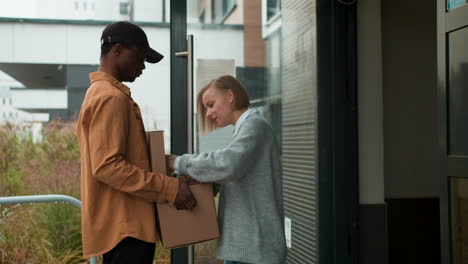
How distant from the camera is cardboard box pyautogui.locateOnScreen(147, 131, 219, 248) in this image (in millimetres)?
2154

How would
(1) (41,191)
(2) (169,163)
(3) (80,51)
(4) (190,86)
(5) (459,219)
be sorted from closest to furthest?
(2) (169,163)
(5) (459,219)
(4) (190,86)
(1) (41,191)
(3) (80,51)

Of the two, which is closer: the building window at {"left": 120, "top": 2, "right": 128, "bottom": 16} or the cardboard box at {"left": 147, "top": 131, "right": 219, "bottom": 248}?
the cardboard box at {"left": 147, "top": 131, "right": 219, "bottom": 248}

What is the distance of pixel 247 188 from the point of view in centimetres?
228

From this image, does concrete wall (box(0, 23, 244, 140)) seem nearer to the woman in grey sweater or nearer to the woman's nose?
the woman's nose

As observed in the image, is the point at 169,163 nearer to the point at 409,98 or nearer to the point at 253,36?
the point at 253,36

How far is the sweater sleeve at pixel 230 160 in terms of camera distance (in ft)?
7.24

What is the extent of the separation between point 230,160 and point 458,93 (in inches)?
39.2

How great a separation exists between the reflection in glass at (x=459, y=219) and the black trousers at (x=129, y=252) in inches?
50.7

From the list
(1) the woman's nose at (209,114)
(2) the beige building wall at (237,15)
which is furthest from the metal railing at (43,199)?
(2) the beige building wall at (237,15)

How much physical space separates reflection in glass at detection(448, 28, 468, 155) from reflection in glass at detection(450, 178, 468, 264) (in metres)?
0.14

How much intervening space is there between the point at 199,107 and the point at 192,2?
129cm

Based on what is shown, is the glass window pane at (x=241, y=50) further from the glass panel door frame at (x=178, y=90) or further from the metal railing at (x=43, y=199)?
the metal railing at (x=43, y=199)

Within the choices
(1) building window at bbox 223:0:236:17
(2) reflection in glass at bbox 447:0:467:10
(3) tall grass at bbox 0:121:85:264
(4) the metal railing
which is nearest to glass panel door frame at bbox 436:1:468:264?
(2) reflection in glass at bbox 447:0:467:10

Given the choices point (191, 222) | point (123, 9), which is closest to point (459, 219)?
point (191, 222)
